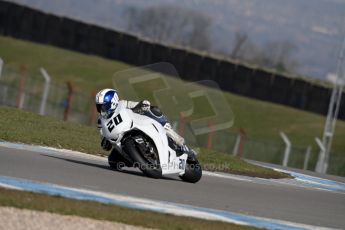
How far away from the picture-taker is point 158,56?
55469 millimetres

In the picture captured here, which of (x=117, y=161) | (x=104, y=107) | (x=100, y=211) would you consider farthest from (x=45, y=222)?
(x=117, y=161)

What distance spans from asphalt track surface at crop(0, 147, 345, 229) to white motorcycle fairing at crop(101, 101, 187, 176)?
1.41ft

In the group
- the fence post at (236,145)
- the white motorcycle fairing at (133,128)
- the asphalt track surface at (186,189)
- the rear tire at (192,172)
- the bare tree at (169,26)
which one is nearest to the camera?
the asphalt track surface at (186,189)

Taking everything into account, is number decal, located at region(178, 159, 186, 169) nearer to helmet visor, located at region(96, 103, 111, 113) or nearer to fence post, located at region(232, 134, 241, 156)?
helmet visor, located at region(96, 103, 111, 113)

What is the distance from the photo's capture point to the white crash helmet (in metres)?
14.2

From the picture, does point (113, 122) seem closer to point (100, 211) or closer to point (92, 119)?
point (100, 211)

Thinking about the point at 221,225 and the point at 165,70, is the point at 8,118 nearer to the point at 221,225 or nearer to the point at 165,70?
the point at 165,70

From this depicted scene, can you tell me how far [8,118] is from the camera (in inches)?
815

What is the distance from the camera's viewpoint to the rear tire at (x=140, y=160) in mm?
14164

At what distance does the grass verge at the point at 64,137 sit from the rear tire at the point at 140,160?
3.58 m

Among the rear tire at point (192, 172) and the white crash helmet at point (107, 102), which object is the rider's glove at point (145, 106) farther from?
the rear tire at point (192, 172)

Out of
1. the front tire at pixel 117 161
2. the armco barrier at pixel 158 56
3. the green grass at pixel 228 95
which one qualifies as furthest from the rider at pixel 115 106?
the armco barrier at pixel 158 56

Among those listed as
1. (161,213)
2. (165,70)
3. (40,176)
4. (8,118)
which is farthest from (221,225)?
(8,118)

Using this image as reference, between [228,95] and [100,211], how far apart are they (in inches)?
1615
